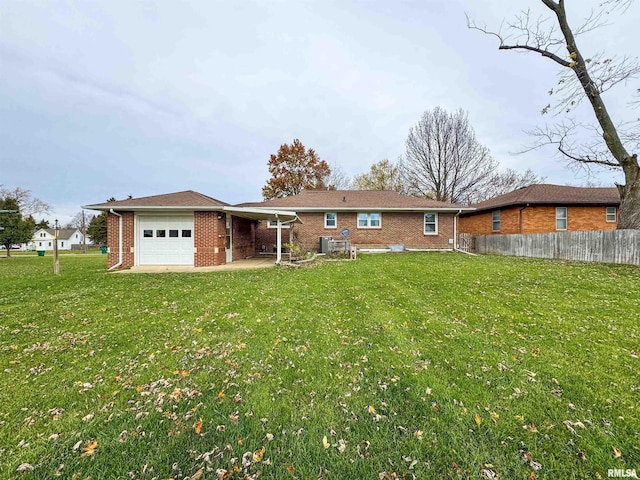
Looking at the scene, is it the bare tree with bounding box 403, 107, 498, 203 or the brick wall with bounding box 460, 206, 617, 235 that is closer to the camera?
the brick wall with bounding box 460, 206, 617, 235

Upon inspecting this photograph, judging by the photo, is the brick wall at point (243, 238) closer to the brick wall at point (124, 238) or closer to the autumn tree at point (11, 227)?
the brick wall at point (124, 238)

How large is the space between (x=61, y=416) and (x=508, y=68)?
62.4 feet

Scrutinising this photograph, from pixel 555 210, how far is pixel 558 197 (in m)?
0.89

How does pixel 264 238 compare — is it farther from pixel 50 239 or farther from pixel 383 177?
pixel 50 239

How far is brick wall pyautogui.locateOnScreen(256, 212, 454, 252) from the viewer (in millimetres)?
17047

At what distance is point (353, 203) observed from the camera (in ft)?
57.1

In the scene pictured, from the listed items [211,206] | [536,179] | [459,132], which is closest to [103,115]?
[211,206]

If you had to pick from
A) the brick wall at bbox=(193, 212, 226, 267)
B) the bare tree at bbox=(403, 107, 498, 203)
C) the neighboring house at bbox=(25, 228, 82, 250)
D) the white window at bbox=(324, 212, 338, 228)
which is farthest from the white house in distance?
the bare tree at bbox=(403, 107, 498, 203)

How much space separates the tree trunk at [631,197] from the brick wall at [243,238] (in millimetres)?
17078

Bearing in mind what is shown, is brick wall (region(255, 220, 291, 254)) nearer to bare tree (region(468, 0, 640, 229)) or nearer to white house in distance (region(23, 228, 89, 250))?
bare tree (region(468, 0, 640, 229))

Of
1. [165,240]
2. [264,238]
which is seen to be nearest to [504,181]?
[264,238]

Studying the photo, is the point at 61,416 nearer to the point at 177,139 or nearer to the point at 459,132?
the point at 177,139

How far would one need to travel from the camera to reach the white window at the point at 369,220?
56.3 ft

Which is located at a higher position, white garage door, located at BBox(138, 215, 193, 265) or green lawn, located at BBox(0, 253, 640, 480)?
white garage door, located at BBox(138, 215, 193, 265)
